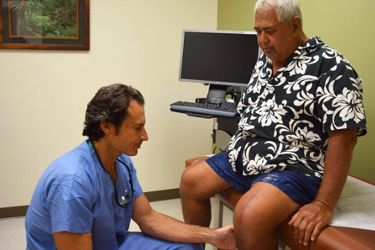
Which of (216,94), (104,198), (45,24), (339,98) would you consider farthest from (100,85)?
(339,98)

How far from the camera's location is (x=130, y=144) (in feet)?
4.57

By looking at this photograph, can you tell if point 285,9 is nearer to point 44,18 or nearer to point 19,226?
→ point 44,18

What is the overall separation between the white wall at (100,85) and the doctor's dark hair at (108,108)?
1.56 m

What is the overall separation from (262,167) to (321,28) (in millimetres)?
1087

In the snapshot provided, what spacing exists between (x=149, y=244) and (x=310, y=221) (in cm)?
61

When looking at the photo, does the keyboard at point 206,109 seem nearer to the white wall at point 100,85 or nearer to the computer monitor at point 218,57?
the computer monitor at point 218,57

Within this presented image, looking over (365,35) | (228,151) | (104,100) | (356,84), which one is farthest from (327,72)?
(104,100)

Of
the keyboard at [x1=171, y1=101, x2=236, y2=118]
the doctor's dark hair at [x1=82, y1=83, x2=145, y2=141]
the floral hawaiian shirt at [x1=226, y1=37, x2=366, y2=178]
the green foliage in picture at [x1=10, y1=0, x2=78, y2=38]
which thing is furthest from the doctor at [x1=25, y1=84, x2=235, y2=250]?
the green foliage in picture at [x1=10, y1=0, x2=78, y2=38]

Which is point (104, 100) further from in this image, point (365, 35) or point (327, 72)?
point (365, 35)

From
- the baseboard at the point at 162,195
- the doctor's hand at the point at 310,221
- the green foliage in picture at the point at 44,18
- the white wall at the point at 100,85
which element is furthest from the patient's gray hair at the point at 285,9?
the baseboard at the point at 162,195

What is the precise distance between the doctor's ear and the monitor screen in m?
1.36

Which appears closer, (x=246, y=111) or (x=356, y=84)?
(x=356, y=84)

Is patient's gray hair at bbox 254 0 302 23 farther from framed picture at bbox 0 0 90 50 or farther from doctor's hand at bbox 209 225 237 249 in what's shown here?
framed picture at bbox 0 0 90 50

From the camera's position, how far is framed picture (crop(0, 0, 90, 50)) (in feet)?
8.66
